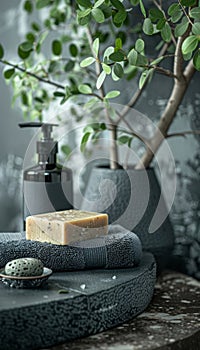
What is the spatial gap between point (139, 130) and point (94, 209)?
0.75 feet

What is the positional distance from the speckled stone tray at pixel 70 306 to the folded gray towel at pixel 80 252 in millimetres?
14

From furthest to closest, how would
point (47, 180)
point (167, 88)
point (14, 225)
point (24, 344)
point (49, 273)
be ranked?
1. point (14, 225)
2. point (167, 88)
3. point (47, 180)
4. point (49, 273)
5. point (24, 344)

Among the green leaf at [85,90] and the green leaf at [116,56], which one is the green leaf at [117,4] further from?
the green leaf at [85,90]

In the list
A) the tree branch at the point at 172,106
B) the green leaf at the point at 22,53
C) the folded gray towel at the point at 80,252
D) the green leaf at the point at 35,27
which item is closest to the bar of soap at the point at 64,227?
the folded gray towel at the point at 80,252

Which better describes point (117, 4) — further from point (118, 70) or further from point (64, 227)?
point (64, 227)

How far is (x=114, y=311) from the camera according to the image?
861 millimetres

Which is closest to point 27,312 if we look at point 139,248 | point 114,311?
point 114,311

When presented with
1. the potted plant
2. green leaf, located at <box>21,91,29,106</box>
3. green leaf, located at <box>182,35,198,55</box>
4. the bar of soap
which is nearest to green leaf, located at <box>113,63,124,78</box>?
the potted plant

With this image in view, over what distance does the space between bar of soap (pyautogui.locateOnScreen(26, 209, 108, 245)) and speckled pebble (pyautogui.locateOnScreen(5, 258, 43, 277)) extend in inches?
3.1

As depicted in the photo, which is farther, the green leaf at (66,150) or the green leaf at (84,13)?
the green leaf at (66,150)

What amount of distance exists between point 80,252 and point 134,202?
0.67ft

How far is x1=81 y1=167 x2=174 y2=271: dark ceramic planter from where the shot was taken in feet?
3.66

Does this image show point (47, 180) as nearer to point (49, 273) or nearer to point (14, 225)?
point (49, 273)

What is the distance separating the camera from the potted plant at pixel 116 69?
3.11 feet
